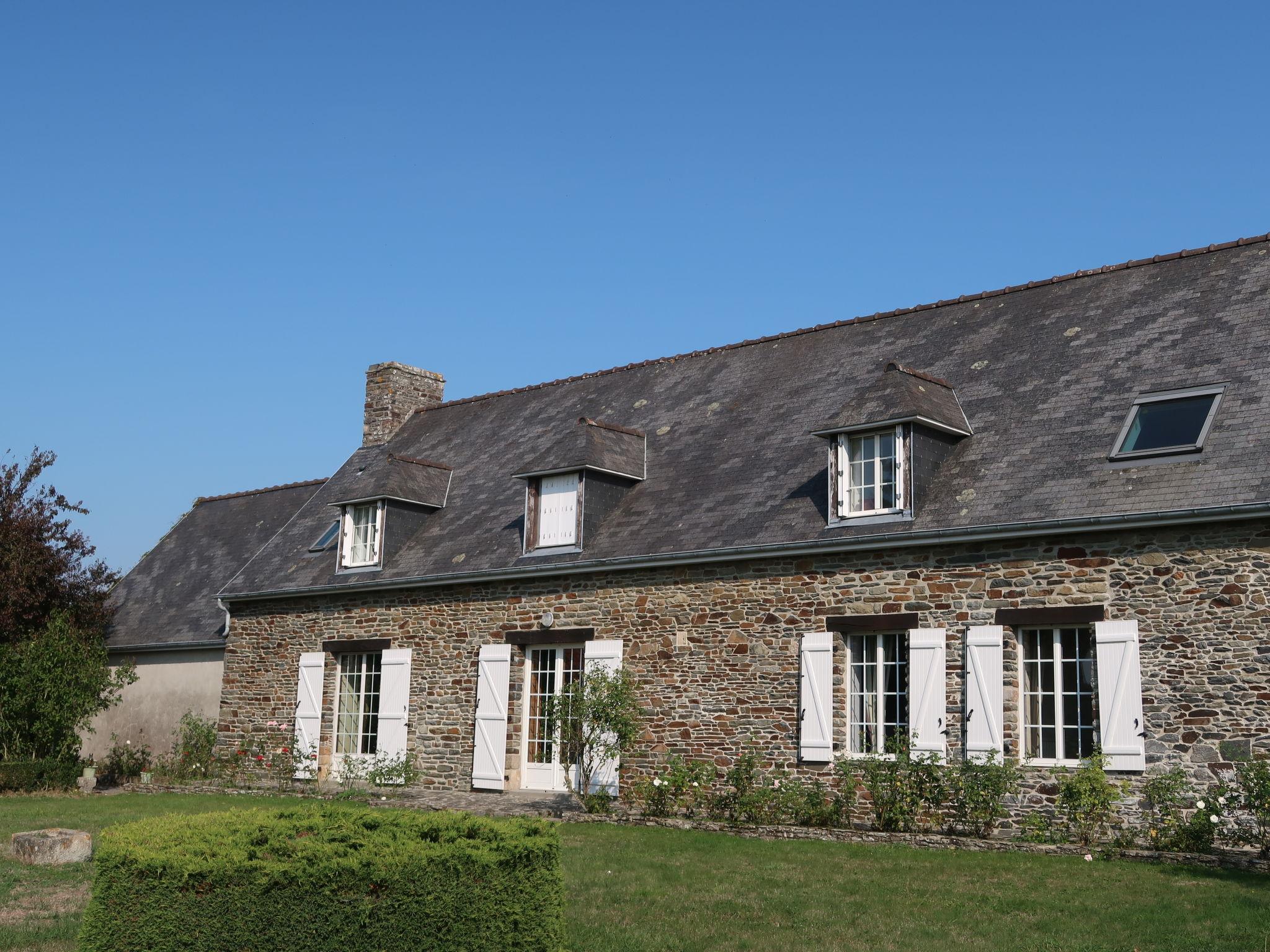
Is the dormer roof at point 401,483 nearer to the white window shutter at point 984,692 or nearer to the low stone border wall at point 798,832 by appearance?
the low stone border wall at point 798,832

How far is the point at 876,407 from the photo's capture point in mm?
13375

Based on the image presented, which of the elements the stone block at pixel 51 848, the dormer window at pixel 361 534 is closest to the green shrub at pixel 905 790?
the stone block at pixel 51 848

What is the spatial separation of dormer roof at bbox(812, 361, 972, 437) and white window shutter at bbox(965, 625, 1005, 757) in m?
2.29

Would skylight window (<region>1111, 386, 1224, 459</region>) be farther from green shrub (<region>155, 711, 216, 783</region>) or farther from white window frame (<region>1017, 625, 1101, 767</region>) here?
green shrub (<region>155, 711, 216, 783</region>)

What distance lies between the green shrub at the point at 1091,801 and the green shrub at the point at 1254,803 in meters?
0.95

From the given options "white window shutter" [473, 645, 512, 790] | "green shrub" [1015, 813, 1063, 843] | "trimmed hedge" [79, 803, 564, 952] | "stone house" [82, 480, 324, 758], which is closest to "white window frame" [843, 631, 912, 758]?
"green shrub" [1015, 813, 1063, 843]

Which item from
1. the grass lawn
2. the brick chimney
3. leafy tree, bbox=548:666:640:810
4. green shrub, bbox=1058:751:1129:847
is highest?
the brick chimney

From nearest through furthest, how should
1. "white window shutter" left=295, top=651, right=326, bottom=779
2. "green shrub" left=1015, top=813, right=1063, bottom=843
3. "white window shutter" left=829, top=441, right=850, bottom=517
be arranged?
"green shrub" left=1015, top=813, right=1063, bottom=843 < "white window shutter" left=829, top=441, right=850, bottom=517 < "white window shutter" left=295, top=651, right=326, bottom=779

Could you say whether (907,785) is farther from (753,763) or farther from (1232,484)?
(1232,484)

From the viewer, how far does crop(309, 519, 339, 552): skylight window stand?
63.5ft

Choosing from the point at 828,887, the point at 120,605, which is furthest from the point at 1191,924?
the point at 120,605

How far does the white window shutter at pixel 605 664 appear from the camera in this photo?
14.6 m

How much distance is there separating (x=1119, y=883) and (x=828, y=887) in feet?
6.85

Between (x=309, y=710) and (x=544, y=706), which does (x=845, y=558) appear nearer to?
(x=544, y=706)
